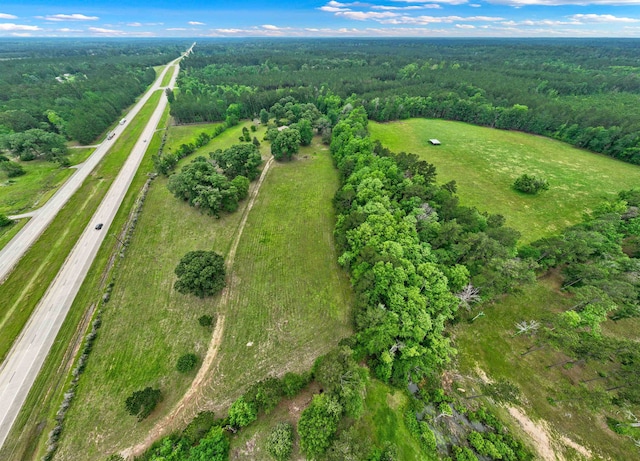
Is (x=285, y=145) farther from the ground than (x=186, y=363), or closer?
farther from the ground

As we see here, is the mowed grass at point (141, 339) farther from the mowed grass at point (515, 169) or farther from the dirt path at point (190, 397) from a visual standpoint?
the mowed grass at point (515, 169)

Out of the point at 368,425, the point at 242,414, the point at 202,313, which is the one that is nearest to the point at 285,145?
the point at 202,313

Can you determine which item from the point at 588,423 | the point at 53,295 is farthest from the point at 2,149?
the point at 588,423

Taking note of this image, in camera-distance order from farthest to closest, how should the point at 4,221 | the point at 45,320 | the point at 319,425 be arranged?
1. the point at 4,221
2. the point at 45,320
3. the point at 319,425

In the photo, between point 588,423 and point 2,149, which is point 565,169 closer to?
point 588,423

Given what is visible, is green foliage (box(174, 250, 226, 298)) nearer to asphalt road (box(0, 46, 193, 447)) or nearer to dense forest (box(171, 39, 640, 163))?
asphalt road (box(0, 46, 193, 447))

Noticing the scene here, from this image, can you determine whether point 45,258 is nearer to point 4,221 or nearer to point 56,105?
point 4,221

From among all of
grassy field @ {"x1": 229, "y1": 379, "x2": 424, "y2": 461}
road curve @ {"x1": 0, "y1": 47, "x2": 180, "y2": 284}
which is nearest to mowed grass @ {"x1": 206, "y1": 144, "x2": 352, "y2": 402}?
grassy field @ {"x1": 229, "y1": 379, "x2": 424, "y2": 461}
